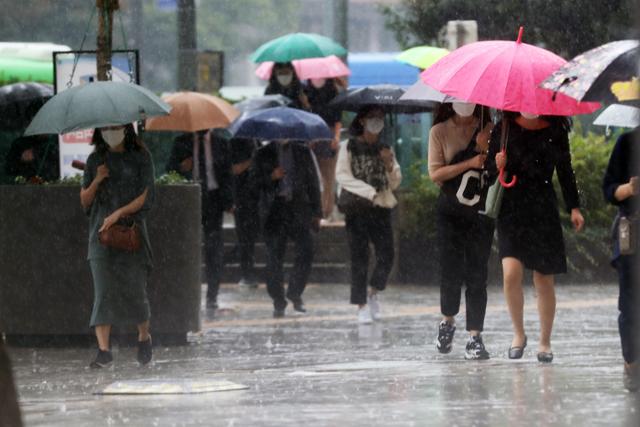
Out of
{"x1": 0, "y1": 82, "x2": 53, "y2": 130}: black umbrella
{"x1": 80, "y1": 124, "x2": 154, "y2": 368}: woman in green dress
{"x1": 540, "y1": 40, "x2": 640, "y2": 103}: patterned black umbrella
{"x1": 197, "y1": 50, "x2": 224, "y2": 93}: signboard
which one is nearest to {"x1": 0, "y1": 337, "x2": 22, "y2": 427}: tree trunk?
{"x1": 540, "y1": 40, "x2": 640, "y2": 103}: patterned black umbrella

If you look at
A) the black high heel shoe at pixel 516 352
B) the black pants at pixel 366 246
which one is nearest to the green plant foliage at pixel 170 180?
the black pants at pixel 366 246

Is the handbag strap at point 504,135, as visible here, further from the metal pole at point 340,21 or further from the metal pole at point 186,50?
the metal pole at point 340,21

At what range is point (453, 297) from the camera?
12.4 meters

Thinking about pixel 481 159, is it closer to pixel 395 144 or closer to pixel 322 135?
pixel 322 135

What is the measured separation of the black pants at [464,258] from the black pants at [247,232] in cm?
469

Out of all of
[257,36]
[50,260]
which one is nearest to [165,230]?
[50,260]

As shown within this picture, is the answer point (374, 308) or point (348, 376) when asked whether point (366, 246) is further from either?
point (348, 376)

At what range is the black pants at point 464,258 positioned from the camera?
12273mm

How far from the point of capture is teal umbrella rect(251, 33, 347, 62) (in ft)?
63.1

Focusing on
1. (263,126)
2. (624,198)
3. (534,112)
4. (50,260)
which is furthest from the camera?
(263,126)

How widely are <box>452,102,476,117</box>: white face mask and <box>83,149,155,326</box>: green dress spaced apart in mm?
2120

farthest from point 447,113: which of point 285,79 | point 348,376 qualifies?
point 285,79

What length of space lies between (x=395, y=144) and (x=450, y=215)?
773 cm

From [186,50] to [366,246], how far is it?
5.83 m
